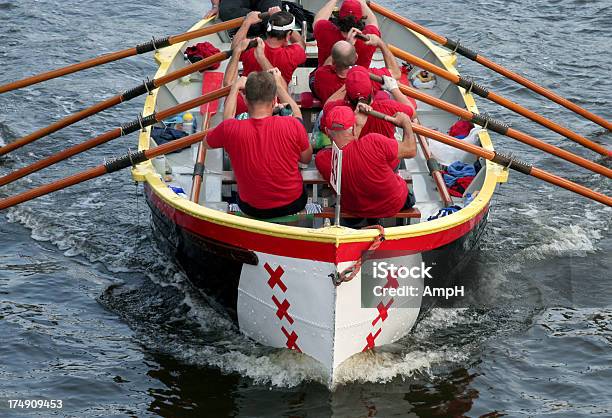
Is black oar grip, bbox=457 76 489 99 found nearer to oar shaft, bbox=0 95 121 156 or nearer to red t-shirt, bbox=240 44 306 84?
red t-shirt, bbox=240 44 306 84

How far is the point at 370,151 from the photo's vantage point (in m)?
8.72

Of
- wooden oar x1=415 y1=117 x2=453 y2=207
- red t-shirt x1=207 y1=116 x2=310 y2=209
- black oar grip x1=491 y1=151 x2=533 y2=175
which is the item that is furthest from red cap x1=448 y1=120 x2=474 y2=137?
red t-shirt x1=207 y1=116 x2=310 y2=209

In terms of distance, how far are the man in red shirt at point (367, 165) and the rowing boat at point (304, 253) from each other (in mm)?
395

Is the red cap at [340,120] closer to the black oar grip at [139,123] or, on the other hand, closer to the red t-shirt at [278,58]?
the red t-shirt at [278,58]

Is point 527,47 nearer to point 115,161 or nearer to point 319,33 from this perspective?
point 319,33

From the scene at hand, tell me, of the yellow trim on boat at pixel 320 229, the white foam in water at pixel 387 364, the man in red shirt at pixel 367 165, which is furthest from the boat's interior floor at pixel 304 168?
the white foam in water at pixel 387 364

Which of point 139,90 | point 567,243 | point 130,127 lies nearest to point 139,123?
point 130,127

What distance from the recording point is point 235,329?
9.99 metres

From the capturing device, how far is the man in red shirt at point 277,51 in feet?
35.8

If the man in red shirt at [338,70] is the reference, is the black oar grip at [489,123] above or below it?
below

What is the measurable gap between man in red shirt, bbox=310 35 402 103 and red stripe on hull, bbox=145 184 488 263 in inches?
73.2

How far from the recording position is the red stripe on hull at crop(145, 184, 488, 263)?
323 inches

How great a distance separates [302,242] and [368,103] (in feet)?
5.83

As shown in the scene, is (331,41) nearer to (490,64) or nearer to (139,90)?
(139,90)
